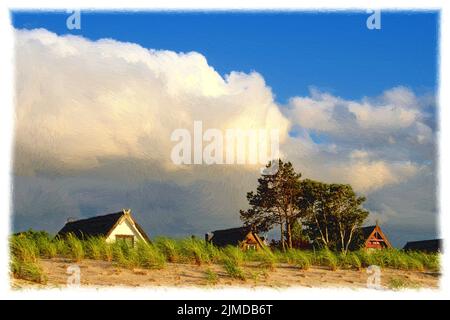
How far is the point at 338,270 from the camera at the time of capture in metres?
14.2

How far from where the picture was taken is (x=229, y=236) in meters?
38.7

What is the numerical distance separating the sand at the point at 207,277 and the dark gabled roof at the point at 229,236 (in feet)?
68.7

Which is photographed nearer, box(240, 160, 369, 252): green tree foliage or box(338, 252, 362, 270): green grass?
box(338, 252, 362, 270): green grass

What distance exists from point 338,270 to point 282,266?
1.47m

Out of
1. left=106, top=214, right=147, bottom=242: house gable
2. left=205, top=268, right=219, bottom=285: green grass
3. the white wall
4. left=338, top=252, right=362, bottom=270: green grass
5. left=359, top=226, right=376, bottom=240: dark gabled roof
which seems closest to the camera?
left=205, top=268, right=219, bottom=285: green grass

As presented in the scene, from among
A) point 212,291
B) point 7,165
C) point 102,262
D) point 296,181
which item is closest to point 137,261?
point 102,262

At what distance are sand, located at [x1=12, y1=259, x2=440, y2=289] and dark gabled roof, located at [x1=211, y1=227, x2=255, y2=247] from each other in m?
20.9

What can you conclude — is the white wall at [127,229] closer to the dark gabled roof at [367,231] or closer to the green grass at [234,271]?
the dark gabled roof at [367,231]

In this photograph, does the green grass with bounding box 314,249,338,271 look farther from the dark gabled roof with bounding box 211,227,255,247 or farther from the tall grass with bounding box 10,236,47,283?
the dark gabled roof with bounding box 211,227,255,247

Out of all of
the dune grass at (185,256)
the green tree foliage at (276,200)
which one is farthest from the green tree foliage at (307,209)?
the dune grass at (185,256)

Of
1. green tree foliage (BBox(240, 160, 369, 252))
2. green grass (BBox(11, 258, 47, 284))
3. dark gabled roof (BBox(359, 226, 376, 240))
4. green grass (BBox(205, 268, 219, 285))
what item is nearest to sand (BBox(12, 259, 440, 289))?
green grass (BBox(205, 268, 219, 285))

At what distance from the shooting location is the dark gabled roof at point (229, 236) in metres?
36.3

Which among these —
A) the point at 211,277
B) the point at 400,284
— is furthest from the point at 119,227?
the point at 400,284

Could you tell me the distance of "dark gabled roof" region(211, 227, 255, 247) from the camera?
36.3 meters
